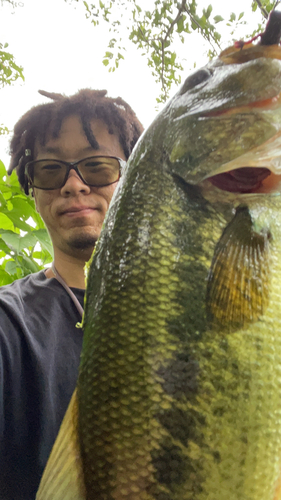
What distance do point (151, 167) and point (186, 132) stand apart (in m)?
0.09

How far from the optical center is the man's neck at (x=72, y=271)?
1.49 metres

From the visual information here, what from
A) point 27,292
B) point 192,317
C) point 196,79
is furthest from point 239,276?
point 27,292

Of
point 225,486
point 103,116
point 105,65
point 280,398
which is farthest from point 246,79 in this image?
point 105,65

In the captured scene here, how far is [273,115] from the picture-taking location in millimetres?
624

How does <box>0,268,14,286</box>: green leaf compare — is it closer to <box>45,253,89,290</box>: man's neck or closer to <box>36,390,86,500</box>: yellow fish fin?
<box>45,253,89,290</box>: man's neck

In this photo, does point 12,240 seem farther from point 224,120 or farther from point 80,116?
point 224,120

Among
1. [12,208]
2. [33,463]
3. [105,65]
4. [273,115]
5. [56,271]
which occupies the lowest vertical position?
[33,463]

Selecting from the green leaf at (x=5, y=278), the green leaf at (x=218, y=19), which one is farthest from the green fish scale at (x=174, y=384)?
the green leaf at (x=5, y=278)

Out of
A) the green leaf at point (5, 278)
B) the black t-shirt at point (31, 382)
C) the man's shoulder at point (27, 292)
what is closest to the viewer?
the black t-shirt at point (31, 382)

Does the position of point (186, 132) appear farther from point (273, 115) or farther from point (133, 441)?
point (133, 441)

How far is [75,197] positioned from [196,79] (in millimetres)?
711

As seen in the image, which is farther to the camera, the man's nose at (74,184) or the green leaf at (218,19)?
the green leaf at (218,19)

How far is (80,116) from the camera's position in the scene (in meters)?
1.50

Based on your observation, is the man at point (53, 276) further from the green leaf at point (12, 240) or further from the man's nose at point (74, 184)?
the green leaf at point (12, 240)
